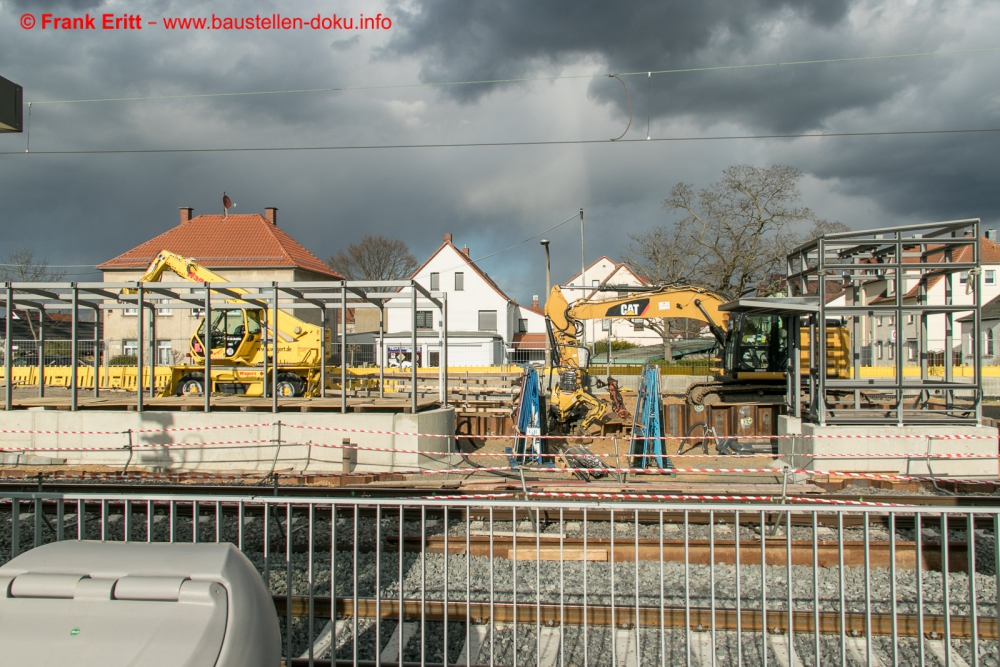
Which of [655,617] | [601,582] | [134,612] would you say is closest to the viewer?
[134,612]

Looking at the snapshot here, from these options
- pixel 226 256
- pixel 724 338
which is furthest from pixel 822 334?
pixel 226 256

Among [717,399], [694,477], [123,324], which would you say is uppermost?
[123,324]

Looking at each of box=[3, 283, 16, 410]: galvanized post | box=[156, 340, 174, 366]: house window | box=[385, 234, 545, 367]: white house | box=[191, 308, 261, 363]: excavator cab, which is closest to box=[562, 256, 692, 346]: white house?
box=[385, 234, 545, 367]: white house

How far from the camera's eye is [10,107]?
6.07m

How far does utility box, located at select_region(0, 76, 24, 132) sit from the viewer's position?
19.6 feet

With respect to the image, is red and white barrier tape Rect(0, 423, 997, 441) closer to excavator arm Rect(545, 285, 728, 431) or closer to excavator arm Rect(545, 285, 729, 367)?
excavator arm Rect(545, 285, 728, 431)

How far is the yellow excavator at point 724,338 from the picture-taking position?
1662cm

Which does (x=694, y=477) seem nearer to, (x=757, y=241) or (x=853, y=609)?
(x=853, y=609)

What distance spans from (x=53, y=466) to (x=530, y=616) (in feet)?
36.6

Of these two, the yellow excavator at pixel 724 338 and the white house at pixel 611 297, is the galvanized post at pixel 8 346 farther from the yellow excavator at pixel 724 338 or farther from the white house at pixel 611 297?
the white house at pixel 611 297

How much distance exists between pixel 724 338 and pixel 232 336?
41.5ft

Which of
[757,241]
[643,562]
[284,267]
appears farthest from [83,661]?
[757,241]

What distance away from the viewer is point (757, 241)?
41781 millimetres

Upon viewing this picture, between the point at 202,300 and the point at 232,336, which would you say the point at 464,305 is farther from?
the point at 202,300
